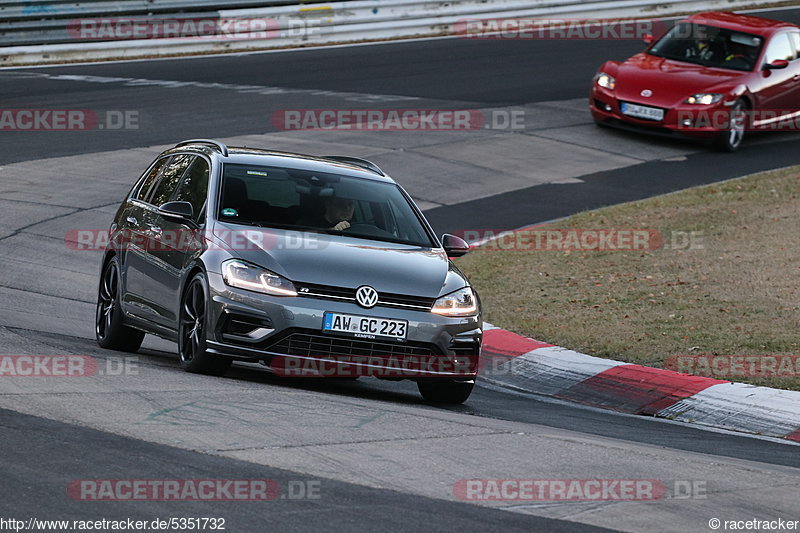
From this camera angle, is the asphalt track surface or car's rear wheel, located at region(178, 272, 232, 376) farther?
car's rear wheel, located at region(178, 272, 232, 376)

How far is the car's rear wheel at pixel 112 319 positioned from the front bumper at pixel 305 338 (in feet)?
6.11

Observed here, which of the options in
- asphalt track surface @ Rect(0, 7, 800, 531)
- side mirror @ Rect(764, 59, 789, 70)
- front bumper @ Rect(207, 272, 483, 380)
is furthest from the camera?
side mirror @ Rect(764, 59, 789, 70)

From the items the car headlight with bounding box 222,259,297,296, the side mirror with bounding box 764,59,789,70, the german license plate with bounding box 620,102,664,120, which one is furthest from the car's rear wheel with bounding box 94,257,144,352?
the side mirror with bounding box 764,59,789,70

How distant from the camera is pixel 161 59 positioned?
26.1 metres

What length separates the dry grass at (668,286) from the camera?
10.8 meters

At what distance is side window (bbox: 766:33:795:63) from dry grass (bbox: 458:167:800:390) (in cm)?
514

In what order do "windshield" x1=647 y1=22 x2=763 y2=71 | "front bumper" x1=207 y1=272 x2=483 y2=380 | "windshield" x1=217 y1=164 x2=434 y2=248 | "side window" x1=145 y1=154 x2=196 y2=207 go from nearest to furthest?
1. "front bumper" x1=207 y1=272 x2=483 y2=380
2. "windshield" x1=217 y1=164 x2=434 y2=248
3. "side window" x1=145 y1=154 x2=196 y2=207
4. "windshield" x1=647 y1=22 x2=763 y2=71

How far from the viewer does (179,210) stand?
910 cm

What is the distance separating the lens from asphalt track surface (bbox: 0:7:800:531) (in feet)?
18.6

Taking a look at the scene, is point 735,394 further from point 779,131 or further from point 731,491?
point 779,131

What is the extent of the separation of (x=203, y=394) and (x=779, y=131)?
17.2 m

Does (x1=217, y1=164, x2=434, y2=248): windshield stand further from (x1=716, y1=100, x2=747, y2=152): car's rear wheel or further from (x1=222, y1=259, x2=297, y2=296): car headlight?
(x1=716, y1=100, x2=747, y2=152): car's rear wheel

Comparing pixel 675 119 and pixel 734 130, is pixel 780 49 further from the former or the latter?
pixel 675 119

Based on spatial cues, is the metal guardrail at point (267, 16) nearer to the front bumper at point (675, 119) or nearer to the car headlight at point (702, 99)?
the front bumper at point (675, 119)
